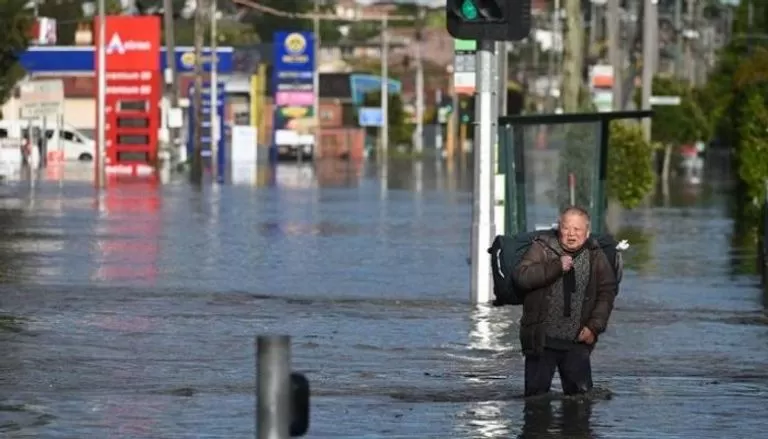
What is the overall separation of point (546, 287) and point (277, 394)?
5980 millimetres

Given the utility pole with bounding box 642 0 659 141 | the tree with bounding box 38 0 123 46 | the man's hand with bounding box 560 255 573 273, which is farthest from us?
the tree with bounding box 38 0 123 46

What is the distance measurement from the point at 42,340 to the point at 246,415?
4.74 m

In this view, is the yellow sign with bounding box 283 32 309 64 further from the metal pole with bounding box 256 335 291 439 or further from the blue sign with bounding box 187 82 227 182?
the metal pole with bounding box 256 335 291 439

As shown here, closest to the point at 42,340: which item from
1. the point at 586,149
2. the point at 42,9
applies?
the point at 586,149

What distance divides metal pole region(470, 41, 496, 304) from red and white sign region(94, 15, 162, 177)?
129ft

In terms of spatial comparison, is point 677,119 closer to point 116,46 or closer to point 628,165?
point 116,46

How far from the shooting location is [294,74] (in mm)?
88125

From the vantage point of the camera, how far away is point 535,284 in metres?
12.8

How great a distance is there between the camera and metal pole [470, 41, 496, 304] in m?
20.1

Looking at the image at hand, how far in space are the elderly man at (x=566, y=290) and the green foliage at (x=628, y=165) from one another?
2778 centimetres

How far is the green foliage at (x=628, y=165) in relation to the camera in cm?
4103

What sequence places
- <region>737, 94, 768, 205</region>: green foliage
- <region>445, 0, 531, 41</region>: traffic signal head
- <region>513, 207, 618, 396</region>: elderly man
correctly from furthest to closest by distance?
<region>737, 94, 768, 205</region>: green foliage → <region>445, 0, 531, 41</region>: traffic signal head → <region>513, 207, 618, 396</region>: elderly man

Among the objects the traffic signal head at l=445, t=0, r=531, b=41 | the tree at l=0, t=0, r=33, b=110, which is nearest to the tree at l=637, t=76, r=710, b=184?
the tree at l=0, t=0, r=33, b=110

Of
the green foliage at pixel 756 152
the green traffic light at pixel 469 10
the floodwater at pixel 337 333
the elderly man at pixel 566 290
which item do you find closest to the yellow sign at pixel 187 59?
the floodwater at pixel 337 333
